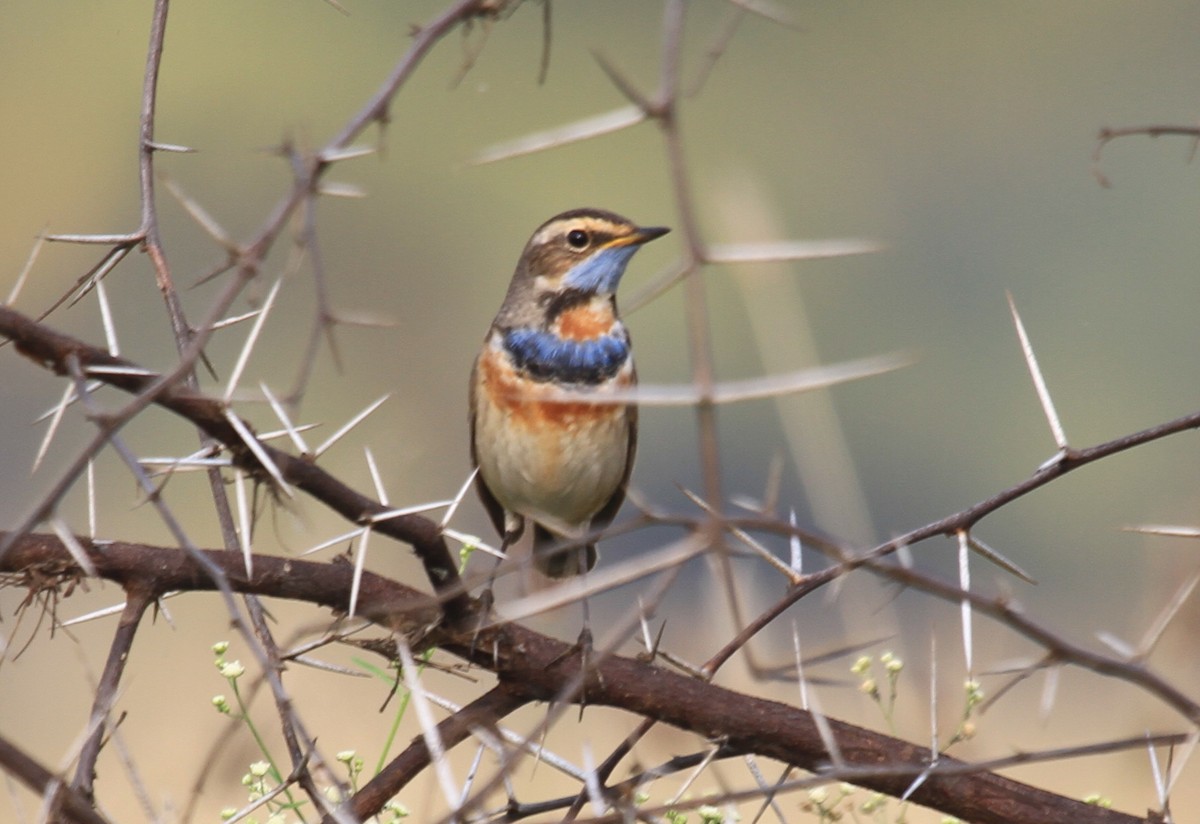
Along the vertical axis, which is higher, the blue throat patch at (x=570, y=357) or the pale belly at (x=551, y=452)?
the blue throat patch at (x=570, y=357)

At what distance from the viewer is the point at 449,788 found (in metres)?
1.70

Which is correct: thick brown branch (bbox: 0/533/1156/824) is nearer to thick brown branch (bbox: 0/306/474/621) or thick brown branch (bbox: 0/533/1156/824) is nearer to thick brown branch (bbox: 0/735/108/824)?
thick brown branch (bbox: 0/306/474/621)

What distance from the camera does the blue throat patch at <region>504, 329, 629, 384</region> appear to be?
378 centimetres

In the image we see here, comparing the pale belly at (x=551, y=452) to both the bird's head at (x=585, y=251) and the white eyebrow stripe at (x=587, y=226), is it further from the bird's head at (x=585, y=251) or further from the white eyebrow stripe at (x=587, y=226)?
the white eyebrow stripe at (x=587, y=226)

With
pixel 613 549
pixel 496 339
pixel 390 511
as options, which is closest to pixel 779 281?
pixel 390 511

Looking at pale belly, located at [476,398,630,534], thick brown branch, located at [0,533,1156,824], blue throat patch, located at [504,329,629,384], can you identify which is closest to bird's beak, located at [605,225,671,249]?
blue throat patch, located at [504,329,629,384]

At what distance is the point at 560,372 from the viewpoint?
149 inches

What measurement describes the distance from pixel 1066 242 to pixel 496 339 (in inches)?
269

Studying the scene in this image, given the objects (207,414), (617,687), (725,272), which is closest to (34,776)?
(207,414)

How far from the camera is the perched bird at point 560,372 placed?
12.5 ft

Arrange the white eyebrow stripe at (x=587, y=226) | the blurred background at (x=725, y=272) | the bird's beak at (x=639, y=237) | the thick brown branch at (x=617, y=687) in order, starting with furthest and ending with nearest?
the blurred background at (x=725, y=272) < the white eyebrow stripe at (x=587, y=226) < the bird's beak at (x=639, y=237) < the thick brown branch at (x=617, y=687)

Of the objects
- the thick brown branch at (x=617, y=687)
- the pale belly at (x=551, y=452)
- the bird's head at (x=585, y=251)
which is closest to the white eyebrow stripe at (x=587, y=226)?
the bird's head at (x=585, y=251)

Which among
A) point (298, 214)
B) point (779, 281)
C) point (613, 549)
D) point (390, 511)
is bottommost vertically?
point (613, 549)

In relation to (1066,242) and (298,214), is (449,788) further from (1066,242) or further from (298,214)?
(1066,242)
